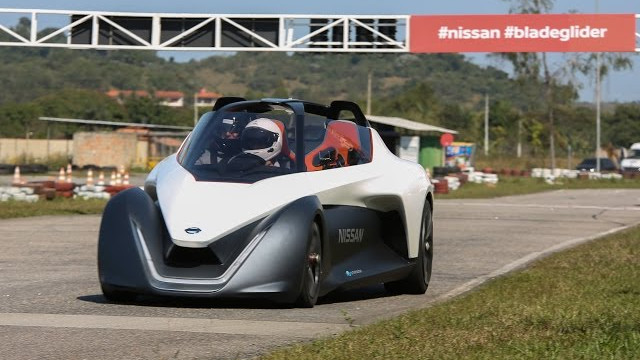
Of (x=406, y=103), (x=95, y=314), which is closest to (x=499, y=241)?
(x=95, y=314)

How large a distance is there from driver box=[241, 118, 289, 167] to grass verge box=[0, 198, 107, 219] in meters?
15.4

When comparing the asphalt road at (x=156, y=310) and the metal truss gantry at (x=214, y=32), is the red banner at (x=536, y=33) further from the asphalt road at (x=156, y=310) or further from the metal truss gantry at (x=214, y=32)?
the asphalt road at (x=156, y=310)

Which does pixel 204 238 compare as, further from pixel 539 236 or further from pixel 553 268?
pixel 539 236

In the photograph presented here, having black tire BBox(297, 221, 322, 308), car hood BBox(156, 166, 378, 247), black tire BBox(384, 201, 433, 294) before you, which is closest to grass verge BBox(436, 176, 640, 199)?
black tire BBox(384, 201, 433, 294)

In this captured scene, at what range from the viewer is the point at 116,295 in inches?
352

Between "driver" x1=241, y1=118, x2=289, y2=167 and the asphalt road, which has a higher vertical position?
"driver" x1=241, y1=118, x2=289, y2=167

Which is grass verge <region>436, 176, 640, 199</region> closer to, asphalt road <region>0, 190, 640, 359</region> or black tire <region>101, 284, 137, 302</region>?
asphalt road <region>0, 190, 640, 359</region>

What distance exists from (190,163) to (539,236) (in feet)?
37.9

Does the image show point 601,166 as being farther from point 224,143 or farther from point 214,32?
point 224,143

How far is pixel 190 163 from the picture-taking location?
375 inches

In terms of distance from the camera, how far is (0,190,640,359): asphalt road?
22.5ft

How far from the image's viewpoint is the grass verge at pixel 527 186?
45444 mm

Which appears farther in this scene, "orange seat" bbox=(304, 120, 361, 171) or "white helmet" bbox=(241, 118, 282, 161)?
"orange seat" bbox=(304, 120, 361, 171)

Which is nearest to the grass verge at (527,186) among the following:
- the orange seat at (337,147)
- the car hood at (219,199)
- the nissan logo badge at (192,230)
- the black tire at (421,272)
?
the black tire at (421,272)
